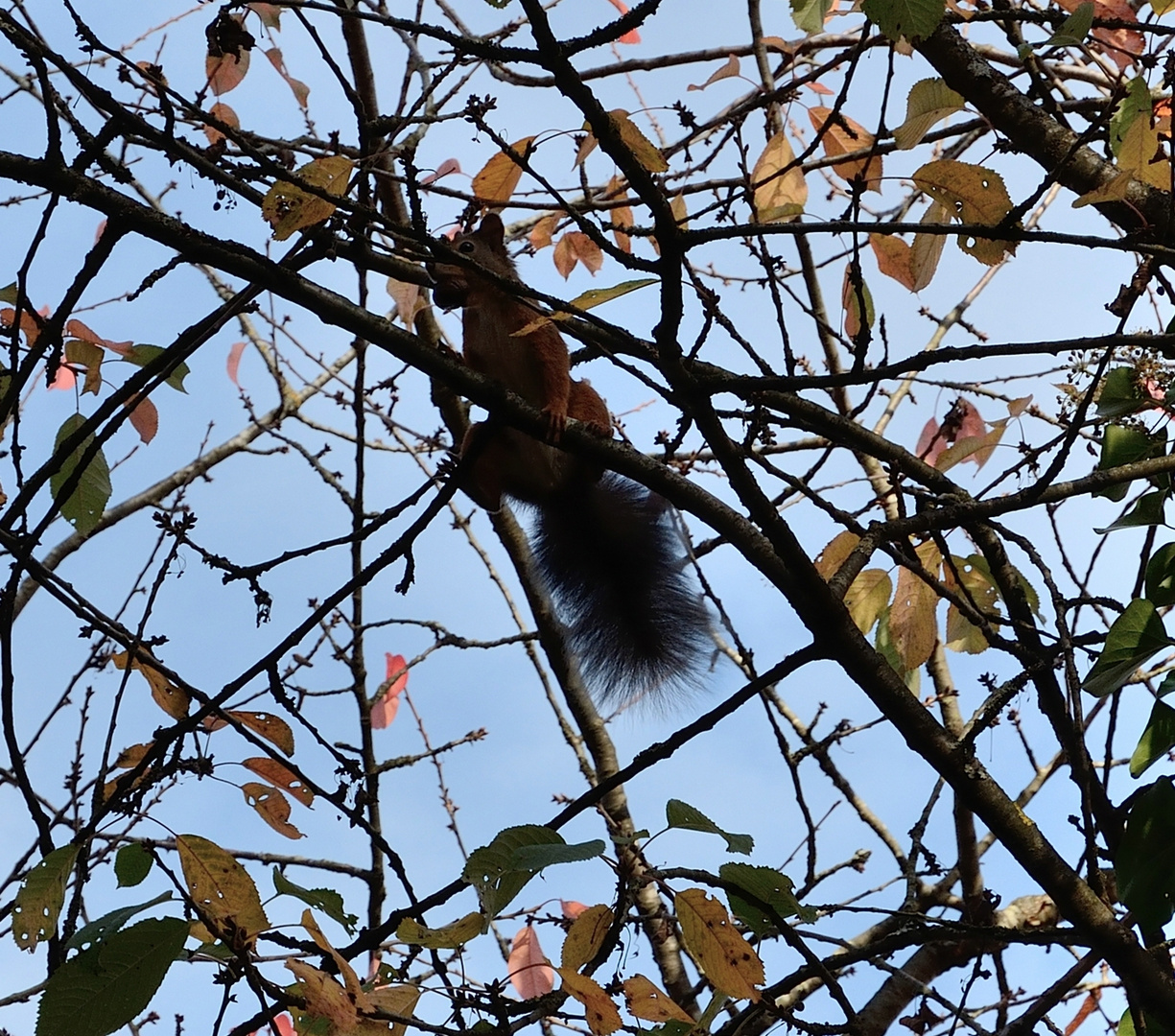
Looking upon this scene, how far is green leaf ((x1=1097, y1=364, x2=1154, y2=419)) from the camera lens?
96.0 inches

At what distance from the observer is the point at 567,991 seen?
4.87 ft

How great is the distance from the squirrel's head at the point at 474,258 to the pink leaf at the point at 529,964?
6.39 feet

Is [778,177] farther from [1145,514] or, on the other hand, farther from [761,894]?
[761,894]

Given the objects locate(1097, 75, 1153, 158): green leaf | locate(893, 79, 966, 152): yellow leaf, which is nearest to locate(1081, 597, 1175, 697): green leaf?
locate(1097, 75, 1153, 158): green leaf

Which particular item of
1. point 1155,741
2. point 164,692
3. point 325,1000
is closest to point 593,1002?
point 325,1000

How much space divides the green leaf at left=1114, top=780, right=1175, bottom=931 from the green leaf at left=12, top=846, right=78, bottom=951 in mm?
1717

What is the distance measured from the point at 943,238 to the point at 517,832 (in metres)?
1.45

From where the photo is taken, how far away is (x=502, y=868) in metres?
1.53

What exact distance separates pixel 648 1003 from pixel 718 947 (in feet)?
0.52

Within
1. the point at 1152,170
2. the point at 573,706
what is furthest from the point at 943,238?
the point at 573,706

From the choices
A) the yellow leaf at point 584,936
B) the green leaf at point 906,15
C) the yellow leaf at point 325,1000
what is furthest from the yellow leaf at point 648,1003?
the green leaf at point 906,15

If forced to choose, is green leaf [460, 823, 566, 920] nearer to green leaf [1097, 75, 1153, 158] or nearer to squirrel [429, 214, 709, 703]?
squirrel [429, 214, 709, 703]

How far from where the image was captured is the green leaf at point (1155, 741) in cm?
202

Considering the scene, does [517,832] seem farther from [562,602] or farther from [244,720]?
[562,602]
